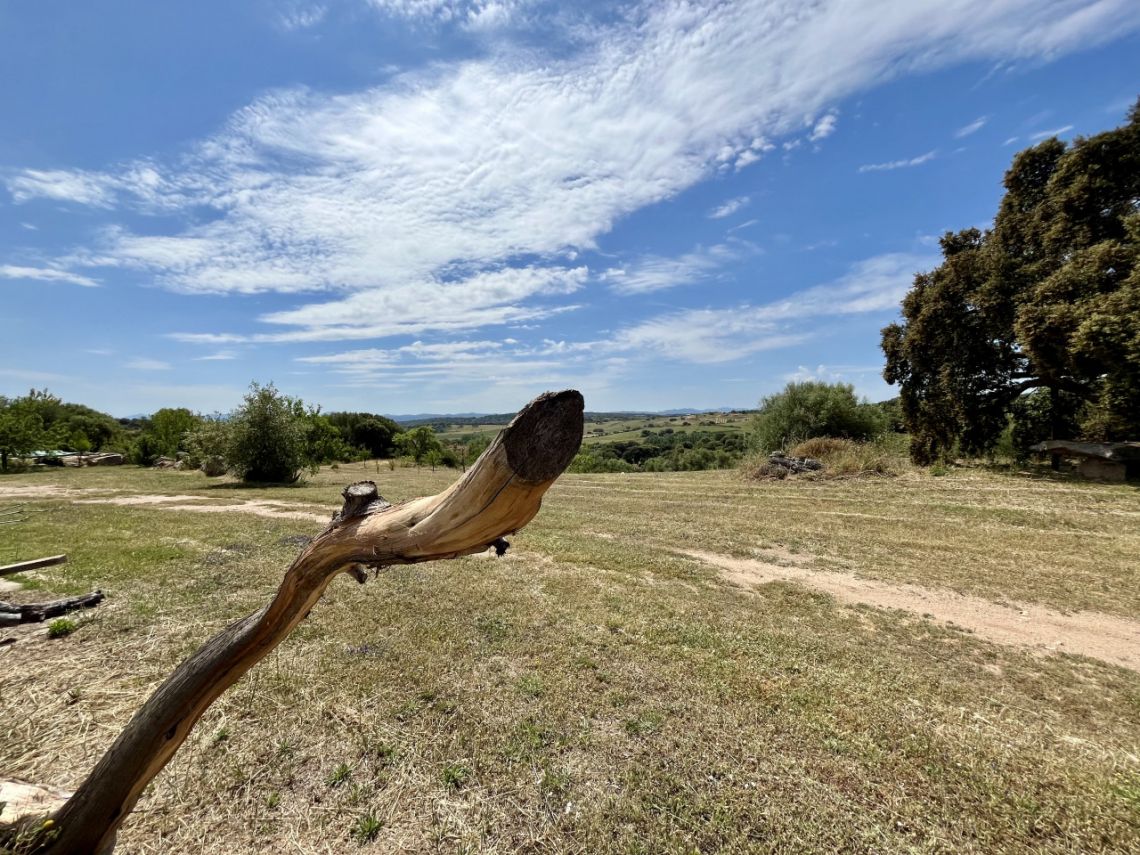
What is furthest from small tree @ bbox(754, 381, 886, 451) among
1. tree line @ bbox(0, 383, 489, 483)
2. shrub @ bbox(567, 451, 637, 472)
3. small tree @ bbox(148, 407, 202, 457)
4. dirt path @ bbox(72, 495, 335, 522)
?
small tree @ bbox(148, 407, 202, 457)

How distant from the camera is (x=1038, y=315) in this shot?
12.8 meters

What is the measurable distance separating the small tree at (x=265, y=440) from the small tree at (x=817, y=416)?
75.4ft

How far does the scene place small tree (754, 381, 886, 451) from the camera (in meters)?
24.5

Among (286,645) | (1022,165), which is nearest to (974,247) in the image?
(1022,165)

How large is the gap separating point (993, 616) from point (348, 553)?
7241mm

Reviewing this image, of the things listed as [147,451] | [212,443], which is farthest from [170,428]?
[212,443]

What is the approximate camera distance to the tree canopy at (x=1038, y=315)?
11602 millimetres

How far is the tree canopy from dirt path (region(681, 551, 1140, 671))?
28.4 ft

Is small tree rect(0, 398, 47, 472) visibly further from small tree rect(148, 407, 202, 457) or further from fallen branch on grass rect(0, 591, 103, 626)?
fallen branch on grass rect(0, 591, 103, 626)

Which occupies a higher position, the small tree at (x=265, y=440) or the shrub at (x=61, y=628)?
the small tree at (x=265, y=440)

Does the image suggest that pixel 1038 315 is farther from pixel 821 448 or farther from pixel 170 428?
pixel 170 428

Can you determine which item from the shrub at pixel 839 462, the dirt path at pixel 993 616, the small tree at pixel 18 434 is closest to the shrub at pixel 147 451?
the small tree at pixel 18 434

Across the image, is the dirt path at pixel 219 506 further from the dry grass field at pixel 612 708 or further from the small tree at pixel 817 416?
the small tree at pixel 817 416

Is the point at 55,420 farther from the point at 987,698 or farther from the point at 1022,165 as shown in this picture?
the point at 1022,165
